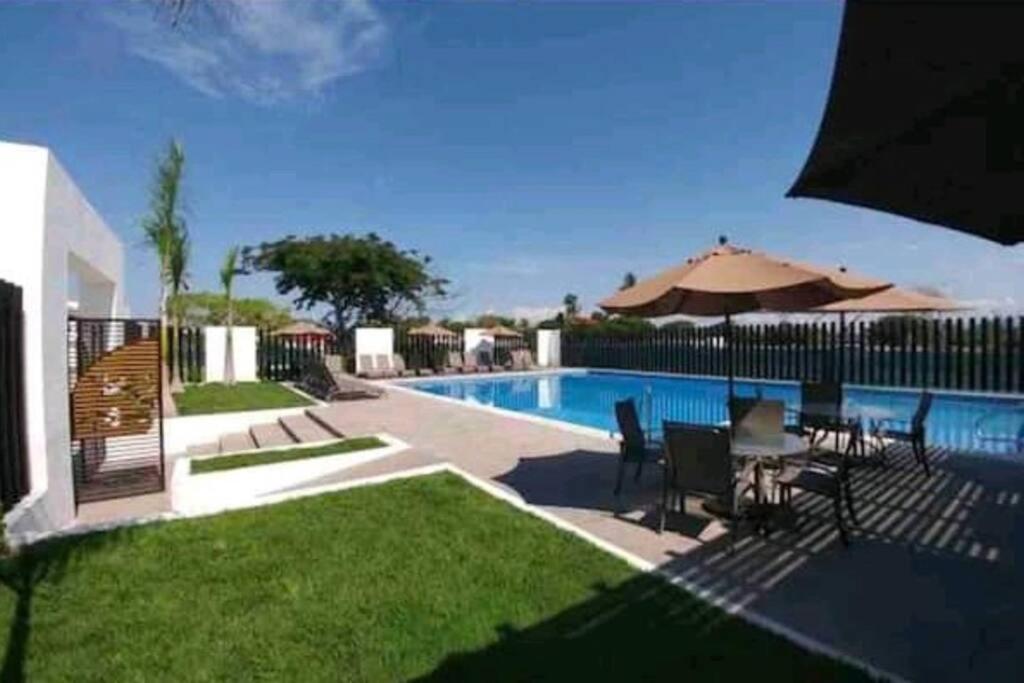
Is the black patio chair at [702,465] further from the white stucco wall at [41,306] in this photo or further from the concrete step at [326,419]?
the concrete step at [326,419]

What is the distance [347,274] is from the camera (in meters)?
27.6

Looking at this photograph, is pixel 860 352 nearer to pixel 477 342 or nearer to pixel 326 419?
pixel 477 342

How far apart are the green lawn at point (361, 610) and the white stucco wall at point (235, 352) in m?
15.5

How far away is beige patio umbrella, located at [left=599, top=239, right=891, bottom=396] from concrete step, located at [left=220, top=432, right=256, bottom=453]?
7347 millimetres

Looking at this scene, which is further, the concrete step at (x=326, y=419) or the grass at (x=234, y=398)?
the grass at (x=234, y=398)

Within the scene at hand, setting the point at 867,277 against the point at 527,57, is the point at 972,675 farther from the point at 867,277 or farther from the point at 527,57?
the point at 527,57

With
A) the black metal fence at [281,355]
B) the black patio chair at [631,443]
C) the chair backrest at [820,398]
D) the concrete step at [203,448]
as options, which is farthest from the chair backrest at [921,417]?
the black metal fence at [281,355]

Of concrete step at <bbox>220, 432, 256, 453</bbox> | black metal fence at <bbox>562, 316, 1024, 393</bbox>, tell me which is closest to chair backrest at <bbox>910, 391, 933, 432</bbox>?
black metal fence at <bbox>562, 316, 1024, 393</bbox>

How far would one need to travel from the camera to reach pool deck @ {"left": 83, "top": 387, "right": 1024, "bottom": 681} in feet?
11.2

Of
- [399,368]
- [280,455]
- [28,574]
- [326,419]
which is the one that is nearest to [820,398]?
[280,455]

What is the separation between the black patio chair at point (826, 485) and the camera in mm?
4827

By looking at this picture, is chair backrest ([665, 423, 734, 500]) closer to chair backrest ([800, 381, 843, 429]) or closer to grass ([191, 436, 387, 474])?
chair backrest ([800, 381, 843, 429])

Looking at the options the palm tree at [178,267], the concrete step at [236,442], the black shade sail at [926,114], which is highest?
the palm tree at [178,267]

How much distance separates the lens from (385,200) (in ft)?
104
